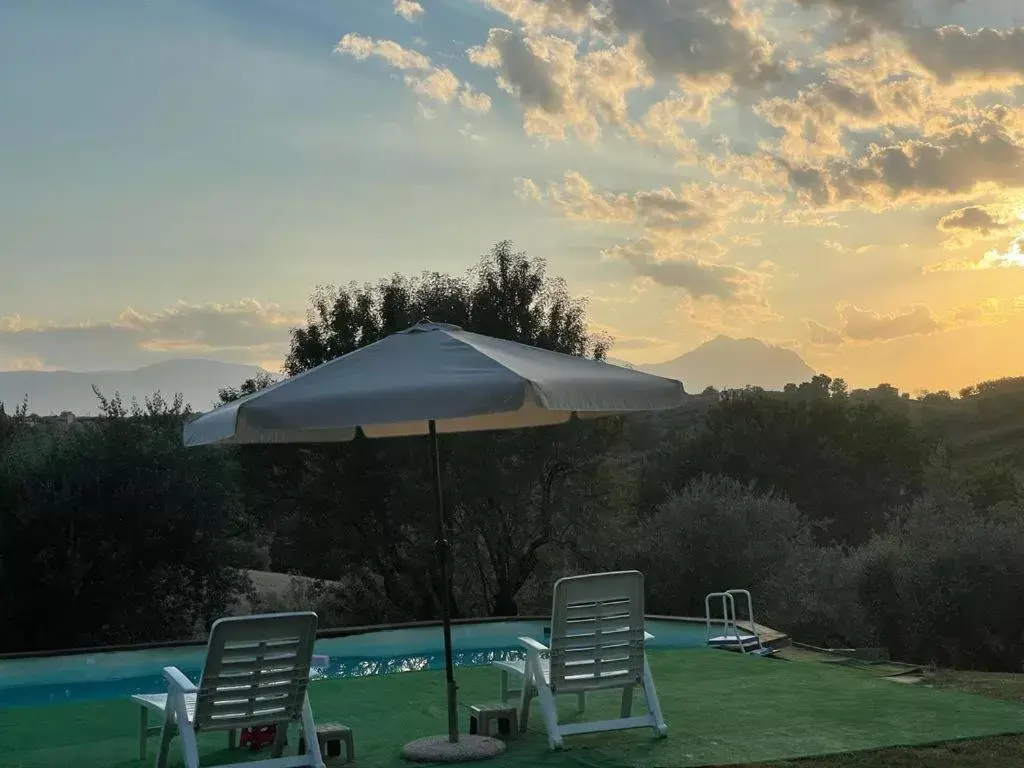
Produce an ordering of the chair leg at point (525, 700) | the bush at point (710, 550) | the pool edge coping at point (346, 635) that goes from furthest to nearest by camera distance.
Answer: the bush at point (710, 550) < the pool edge coping at point (346, 635) < the chair leg at point (525, 700)

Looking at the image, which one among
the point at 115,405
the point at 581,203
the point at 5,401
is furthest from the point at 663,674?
the point at 5,401

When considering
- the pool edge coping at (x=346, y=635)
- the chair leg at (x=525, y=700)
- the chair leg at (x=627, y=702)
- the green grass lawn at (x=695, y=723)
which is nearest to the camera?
the green grass lawn at (x=695, y=723)

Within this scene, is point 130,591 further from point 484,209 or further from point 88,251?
point 484,209

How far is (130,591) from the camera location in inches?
562

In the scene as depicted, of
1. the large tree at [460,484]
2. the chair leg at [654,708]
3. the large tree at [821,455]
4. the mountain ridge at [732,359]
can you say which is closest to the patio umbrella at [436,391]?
the chair leg at [654,708]

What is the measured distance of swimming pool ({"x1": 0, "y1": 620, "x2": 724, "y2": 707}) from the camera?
10258mm

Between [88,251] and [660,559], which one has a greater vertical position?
[88,251]

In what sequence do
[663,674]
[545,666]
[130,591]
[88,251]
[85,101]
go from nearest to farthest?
[545,666] → [663,674] → [130,591] → [85,101] → [88,251]

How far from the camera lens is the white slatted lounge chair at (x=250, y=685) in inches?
203

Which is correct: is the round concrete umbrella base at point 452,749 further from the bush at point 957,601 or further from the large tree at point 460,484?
the large tree at point 460,484

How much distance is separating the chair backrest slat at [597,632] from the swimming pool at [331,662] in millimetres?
4144

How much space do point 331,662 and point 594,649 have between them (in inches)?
248

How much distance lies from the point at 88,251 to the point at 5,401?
387 cm

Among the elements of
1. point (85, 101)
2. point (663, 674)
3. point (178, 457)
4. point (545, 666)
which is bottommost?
point (663, 674)
